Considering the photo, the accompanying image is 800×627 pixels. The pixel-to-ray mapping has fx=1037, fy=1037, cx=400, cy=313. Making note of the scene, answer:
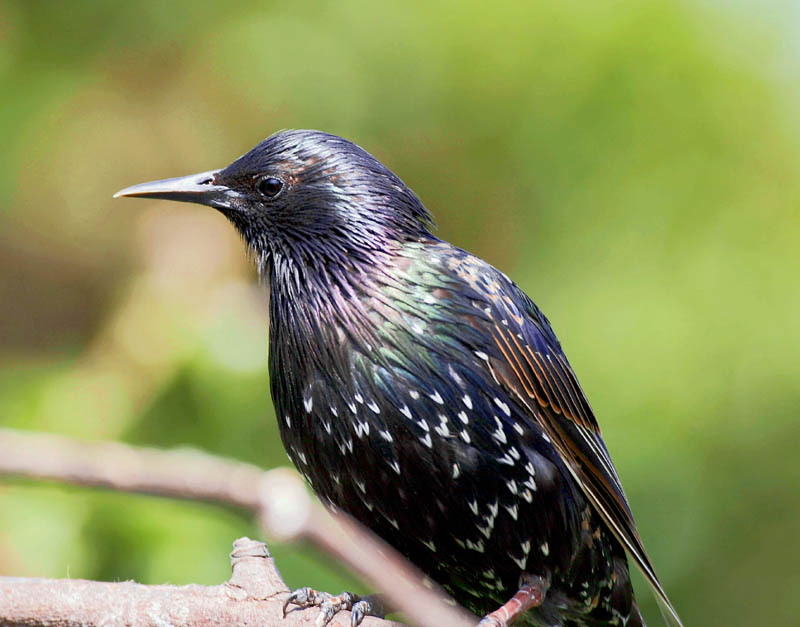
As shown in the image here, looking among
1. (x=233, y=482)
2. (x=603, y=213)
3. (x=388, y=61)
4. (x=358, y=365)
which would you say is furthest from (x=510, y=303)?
(x=388, y=61)

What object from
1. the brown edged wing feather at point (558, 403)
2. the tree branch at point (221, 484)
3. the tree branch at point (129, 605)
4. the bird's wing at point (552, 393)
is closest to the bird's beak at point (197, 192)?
the bird's wing at point (552, 393)

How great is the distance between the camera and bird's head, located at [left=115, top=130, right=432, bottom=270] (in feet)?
7.95

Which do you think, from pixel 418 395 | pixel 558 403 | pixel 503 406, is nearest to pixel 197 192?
pixel 418 395

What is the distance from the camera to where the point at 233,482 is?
3.27 feet

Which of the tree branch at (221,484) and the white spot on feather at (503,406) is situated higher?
the tree branch at (221,484)

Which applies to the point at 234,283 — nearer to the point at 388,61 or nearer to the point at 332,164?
the point at 388,61

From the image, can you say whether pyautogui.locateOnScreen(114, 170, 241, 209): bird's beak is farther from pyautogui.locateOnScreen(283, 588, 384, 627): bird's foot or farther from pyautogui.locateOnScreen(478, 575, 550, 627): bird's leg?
pyautogui.locateOnScreen(478, 575, 550, 627): bird's leg

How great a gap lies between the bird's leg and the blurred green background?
1.37 metres

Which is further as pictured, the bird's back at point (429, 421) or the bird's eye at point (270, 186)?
the bird's eye at point (270, 186)

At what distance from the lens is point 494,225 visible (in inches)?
171

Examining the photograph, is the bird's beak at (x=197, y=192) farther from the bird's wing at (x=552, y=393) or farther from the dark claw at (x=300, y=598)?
the dark claw at (x=300, y=598)

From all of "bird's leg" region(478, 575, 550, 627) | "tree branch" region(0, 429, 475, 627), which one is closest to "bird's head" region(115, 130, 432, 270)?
"bird's leg" region(478, 575, 550, 627)

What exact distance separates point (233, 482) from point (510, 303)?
157 cm

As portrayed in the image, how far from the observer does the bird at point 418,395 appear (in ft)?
7.33
